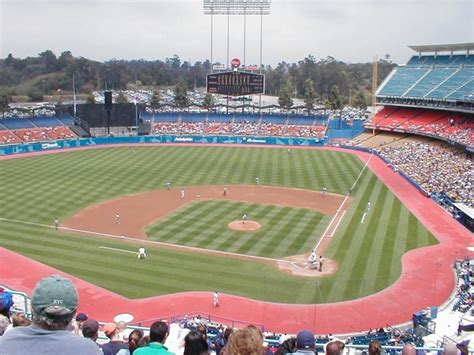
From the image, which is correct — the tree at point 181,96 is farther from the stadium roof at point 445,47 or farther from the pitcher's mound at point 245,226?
the pitcher's mound at point 245,226

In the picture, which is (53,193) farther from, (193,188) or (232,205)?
(232,205)

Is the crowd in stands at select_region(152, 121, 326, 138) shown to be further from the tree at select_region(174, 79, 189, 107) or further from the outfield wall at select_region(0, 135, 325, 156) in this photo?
the tree at select_region(174, 79, 189, 107)

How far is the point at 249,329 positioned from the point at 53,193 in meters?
44.4

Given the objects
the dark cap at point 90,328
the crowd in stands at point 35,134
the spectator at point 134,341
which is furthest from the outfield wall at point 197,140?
the dark cap at point 90,328

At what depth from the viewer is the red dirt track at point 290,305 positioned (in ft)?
75.9

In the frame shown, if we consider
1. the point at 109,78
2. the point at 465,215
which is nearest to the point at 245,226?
the point at 465,215

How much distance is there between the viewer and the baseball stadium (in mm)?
24641

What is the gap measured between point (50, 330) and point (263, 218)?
35189 mm

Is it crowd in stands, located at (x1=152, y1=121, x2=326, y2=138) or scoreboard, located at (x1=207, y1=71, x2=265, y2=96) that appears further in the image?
crowd in stands, located at (x1=152, y1=121, x2=326, y2=138)

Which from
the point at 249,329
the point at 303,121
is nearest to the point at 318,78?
the point at 303,121

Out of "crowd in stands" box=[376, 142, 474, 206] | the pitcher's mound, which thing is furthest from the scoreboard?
the pitcher's mound

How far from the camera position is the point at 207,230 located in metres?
35.3

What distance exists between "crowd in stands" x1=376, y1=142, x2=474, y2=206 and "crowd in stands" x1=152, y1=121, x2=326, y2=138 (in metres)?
18.1

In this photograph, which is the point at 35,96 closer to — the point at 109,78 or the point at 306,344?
the point at 109,78
